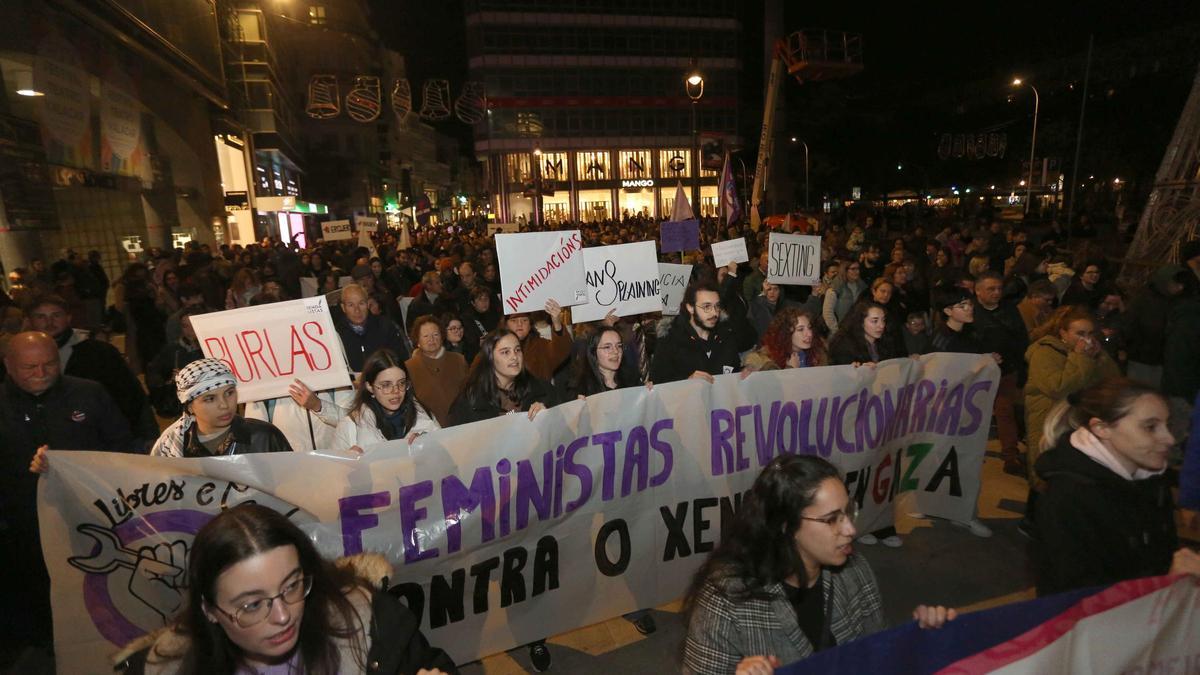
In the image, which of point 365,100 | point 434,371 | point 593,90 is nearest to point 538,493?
point 434,371

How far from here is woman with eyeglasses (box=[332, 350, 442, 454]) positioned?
3.71 metres

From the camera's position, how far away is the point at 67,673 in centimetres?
283

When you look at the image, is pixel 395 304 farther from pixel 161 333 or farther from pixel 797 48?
pixel 797 48

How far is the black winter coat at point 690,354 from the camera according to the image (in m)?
4.85

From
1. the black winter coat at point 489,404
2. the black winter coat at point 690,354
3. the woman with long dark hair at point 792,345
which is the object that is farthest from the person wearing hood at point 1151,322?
the black winter coat at point 489,404

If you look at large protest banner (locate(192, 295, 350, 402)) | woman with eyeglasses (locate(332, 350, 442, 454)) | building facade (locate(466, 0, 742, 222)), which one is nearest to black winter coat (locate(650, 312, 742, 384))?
woman with eyeglasses (locate(332, 350, 442, 454))

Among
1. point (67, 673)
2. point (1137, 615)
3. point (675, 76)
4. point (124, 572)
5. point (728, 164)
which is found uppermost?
point (675, 76)

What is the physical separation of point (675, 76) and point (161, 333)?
5632 centimetres

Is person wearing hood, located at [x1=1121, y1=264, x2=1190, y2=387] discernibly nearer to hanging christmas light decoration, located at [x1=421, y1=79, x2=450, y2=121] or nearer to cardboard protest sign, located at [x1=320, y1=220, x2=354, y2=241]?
hanging christmas light decoration, located at [x1=421, y1=79, x2=450, y2=121]

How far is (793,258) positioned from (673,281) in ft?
4.55

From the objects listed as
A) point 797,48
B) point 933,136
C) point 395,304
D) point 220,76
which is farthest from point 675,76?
point 395,304

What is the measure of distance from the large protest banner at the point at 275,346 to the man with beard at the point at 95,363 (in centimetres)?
105

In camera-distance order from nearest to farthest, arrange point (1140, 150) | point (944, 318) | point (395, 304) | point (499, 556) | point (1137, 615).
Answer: point (1137, 615) → point (499, 556) → point (944, 318) → point (395, 304) → point (1140, 150)

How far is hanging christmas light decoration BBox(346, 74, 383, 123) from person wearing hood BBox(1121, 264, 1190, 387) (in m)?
12.3
